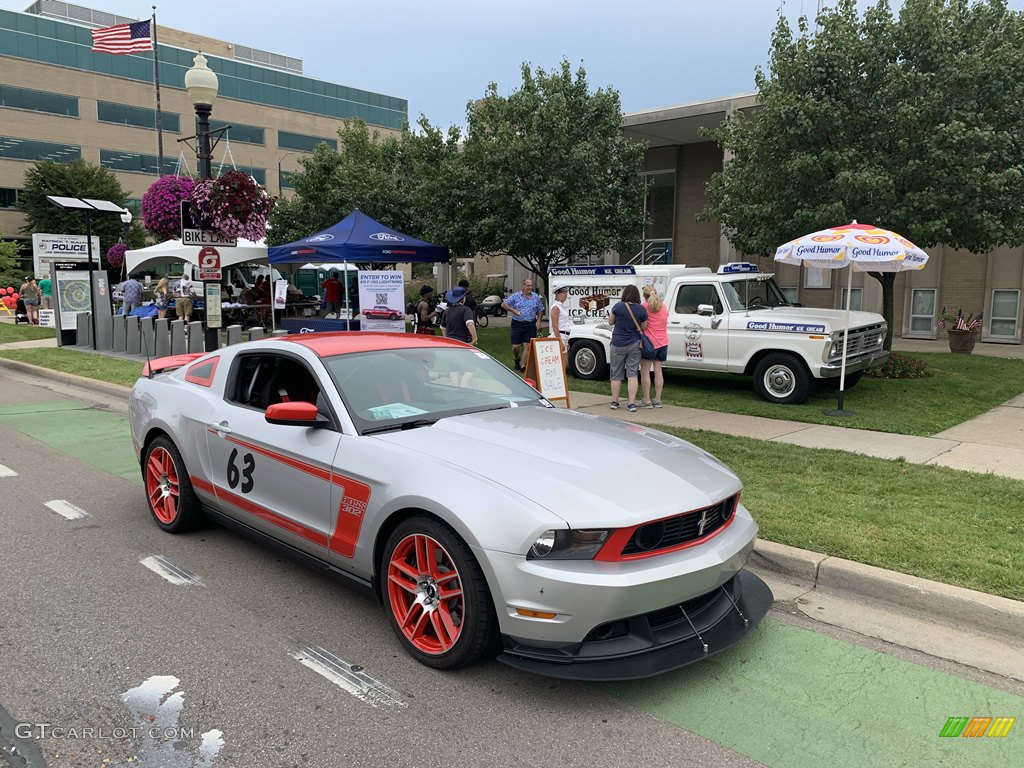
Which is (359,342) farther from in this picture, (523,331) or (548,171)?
(548,171)

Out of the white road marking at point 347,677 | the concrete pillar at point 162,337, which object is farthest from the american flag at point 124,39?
the white road marking at point 347,677

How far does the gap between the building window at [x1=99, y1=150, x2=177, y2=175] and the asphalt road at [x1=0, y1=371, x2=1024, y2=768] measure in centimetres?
5818

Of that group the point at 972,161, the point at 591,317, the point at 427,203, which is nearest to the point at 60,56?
the point at 427,203

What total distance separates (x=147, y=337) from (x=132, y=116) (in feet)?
157

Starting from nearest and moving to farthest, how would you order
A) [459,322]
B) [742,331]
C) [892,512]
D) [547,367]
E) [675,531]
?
[675,531] < [892,512] < [547,367] < [742,331] < [459,322]

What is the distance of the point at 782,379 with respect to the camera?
11148 millimetres

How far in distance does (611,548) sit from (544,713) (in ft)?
2.50

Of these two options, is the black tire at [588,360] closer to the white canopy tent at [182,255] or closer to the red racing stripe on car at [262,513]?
the red racing stripe on car at [262,513]

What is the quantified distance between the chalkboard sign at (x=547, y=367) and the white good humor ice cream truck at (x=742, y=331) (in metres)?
3.38

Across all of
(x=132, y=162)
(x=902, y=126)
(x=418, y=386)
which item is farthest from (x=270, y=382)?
(x=132, y=162)

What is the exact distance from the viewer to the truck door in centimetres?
1183

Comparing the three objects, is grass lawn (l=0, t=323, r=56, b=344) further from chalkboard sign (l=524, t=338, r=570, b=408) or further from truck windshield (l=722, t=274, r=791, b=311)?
truck windshield (l=722, t=274, r=791, b=311)

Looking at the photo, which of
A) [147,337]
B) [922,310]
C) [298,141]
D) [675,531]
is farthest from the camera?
[298,141]

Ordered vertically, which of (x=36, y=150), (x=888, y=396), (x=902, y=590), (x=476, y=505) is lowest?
(x=902, y=590)
